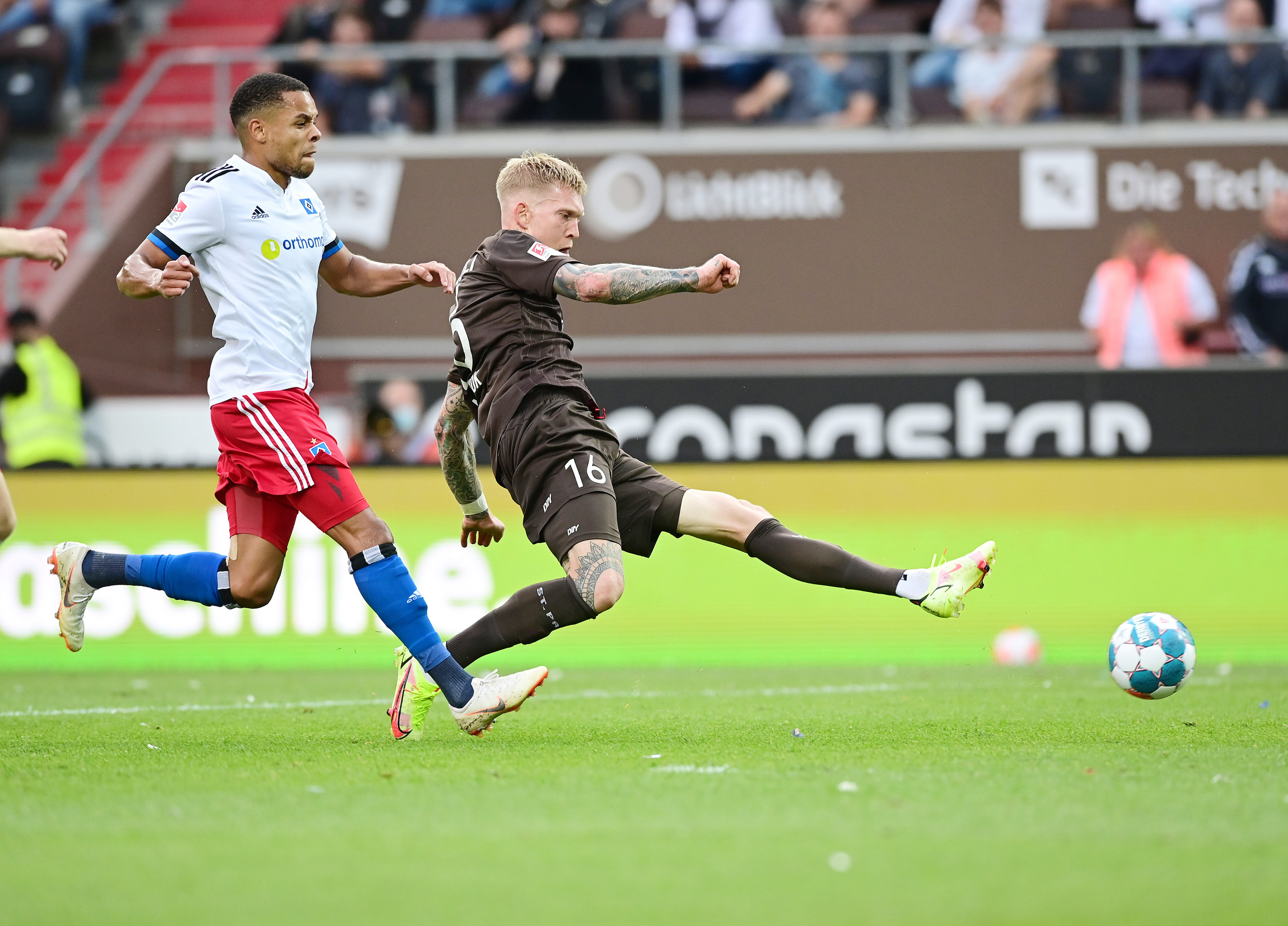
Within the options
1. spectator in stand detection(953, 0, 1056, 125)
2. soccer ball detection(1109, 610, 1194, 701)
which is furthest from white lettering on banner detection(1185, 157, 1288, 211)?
soccer ball detection(1109, 610, 1194, 701)

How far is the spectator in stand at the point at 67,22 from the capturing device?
54.6ft

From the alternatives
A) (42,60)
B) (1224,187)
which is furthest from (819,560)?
(42,60)

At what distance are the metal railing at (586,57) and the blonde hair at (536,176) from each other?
8575 millimetres

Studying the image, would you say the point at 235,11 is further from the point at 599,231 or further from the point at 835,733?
the point at 835,733

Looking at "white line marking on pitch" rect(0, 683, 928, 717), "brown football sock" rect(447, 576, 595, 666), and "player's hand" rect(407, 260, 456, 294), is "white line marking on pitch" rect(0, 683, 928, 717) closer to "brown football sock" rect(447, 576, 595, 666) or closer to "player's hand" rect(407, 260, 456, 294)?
"brown football sock" rect(447, 576, 595, 666)

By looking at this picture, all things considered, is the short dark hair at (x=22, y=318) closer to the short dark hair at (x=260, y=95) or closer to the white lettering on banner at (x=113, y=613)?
the white lettering on banner at (x=113, y=613)

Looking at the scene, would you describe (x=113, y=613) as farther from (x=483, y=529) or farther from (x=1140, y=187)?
(x=1140, y=187)

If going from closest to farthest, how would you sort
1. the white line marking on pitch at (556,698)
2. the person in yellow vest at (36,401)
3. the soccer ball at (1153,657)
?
1. the soccer ball at (1153,657)
2. the white line marking on pitch at (556,698)
3. the person in yellow vest at (36,401)

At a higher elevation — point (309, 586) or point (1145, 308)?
point (1145, 308)

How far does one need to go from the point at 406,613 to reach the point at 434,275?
52.3 inches

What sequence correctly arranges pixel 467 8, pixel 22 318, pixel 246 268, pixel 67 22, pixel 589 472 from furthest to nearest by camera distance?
pixel 67 22 < pixel 467 8 < pixel 22 318 < pixel 589 472 < pixel 246 268

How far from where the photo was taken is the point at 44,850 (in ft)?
13.2

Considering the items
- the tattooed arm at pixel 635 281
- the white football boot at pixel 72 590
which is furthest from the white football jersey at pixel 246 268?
the tattooed arm at pixel 635 281

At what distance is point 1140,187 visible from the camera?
14672 millimetres
